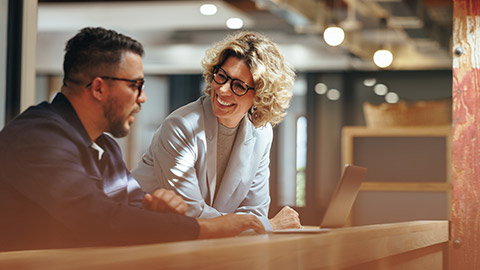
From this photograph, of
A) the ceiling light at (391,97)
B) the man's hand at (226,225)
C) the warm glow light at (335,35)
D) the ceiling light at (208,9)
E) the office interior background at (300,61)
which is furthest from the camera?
the ceiling light at (391,97)

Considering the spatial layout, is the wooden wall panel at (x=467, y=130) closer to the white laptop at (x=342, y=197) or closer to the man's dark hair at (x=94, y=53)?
the white laptop at (x=342, y=197)

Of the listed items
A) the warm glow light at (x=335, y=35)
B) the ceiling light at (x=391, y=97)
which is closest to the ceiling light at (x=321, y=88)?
the ceiling light at (x=391, y=97)

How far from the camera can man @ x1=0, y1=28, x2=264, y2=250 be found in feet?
4.99

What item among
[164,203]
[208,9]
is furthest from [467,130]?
[208,9]

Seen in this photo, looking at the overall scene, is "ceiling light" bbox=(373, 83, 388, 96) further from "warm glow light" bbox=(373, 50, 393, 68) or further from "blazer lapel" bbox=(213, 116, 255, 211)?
"blazer lapel" bbox=(213, 116, 255, 211)

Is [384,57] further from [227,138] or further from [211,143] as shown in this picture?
[211,143]

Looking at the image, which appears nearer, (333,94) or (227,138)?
(227,138)

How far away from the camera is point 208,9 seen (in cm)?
849

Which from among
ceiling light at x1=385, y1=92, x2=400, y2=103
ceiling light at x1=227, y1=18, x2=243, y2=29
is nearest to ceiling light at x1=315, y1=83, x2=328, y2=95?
ceiling light at x1=385, y1=92, x2=400, y2=103

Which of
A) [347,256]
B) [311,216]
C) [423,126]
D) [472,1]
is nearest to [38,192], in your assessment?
[347,256]

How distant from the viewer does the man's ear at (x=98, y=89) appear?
188cm

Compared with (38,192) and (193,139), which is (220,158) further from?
(38,192)

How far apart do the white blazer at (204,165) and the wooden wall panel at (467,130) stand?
0.75 metres

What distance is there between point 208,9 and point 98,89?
677 cm
